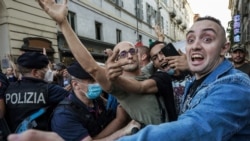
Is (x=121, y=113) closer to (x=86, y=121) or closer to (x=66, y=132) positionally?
(x=86, y=121)

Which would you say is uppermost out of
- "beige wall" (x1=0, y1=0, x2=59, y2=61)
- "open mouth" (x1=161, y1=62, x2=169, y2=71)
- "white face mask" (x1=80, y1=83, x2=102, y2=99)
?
"beige wall" (x1=0, y1=0, x2=59, y2=61)

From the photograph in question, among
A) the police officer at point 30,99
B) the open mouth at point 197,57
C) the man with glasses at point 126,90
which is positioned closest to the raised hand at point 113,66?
the man with glasses at point 126,90

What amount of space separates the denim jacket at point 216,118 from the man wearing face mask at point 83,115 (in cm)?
116

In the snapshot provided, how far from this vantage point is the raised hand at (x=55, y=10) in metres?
2.18

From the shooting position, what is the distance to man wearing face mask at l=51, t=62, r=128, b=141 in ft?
7.26

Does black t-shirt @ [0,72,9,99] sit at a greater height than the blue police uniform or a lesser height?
greater

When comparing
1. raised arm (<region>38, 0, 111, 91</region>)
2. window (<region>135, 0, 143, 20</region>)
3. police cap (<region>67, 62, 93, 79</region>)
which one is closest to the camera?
raised arm (<region>38, 0, 111, 91</region>)

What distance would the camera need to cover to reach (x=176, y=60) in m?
2.47

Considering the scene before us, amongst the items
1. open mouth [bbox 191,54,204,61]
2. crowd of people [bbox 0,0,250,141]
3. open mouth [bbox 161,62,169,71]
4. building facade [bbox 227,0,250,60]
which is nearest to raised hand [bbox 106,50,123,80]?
crowd of people [bbox 0,0,250,141]

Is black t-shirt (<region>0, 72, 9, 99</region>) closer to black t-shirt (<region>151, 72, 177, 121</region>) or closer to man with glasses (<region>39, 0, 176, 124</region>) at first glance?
man with glasses (<region>39, 0, 176, 124</region>)

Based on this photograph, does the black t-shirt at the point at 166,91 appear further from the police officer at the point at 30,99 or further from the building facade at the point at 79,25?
the building facade at the point at 79,25

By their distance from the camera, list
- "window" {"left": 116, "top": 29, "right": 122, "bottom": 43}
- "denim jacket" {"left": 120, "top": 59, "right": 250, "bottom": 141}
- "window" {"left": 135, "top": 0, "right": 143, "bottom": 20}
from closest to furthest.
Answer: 1. "denim jacket" {"left": 120, "top": 59, "right": 250, "bottom": 141}
2. "window" {"left": 116, "top": 29, "right": 122, "bottom": 43}
3. "window" {"left": 135, "top": 0, "right": 143, "bottom": 20}

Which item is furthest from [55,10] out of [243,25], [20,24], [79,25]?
[243,25]

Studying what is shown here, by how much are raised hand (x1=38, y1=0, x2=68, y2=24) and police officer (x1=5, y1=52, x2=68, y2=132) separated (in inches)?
40.5
